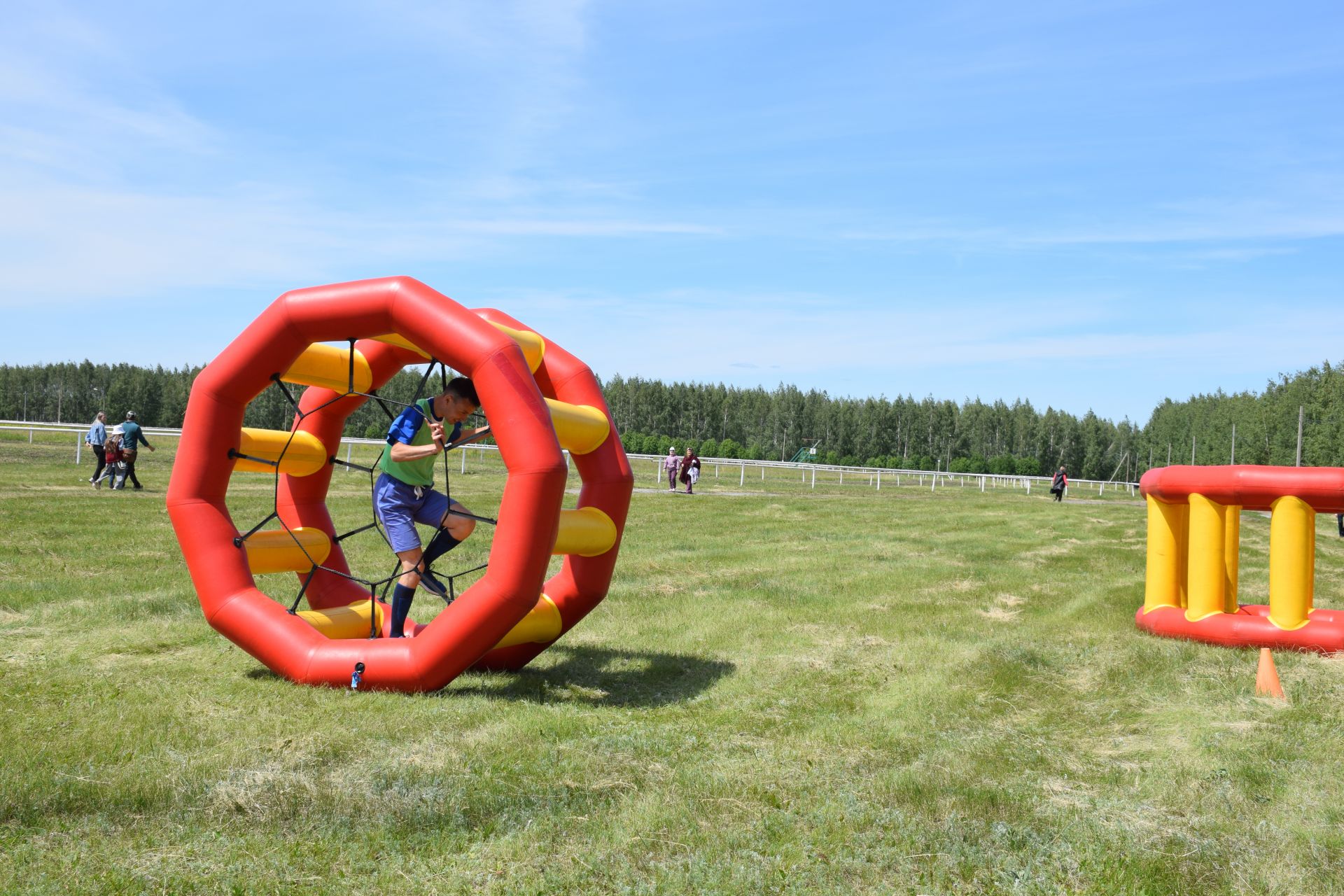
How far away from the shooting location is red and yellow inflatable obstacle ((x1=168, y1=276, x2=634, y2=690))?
23.7 ft

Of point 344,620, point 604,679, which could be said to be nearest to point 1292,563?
point 604,679

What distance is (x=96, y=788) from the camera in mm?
5262

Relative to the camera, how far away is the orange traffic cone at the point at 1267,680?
8391mm

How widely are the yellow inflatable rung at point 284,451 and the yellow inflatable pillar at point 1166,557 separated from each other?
8280mm

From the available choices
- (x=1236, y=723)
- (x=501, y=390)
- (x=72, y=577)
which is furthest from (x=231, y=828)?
(x=72, y=577)

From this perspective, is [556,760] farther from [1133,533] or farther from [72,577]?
[1133,533]

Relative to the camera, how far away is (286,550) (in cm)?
866

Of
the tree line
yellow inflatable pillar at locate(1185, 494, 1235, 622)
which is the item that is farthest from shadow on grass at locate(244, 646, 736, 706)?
the tree line

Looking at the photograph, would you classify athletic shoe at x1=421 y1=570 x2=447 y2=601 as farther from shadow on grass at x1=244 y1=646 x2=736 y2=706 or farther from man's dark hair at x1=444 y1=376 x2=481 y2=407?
man's dark hair at x1=444 y1=376 x2=481 y2=407

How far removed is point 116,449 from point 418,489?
17751 millimetres

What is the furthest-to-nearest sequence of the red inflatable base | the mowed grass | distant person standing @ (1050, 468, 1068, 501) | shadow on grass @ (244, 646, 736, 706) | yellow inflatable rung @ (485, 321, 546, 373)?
1. distant person standing @ (1050, 468, 1068, 501)
2. the red inflatable base
3. yellow inflatable rung @ (485, 321, 546, 373)
4. shadow on grass @ (244, 646, 736, 706)
5. the mowed grass

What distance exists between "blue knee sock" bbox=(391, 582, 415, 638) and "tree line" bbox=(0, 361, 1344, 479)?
64.8 m

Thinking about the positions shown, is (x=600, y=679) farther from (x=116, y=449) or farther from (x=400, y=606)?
(x=116, y=449)

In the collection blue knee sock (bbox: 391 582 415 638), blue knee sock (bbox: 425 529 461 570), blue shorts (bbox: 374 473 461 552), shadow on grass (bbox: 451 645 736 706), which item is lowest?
shadow on grass (bbox: 451 645 736 706)
